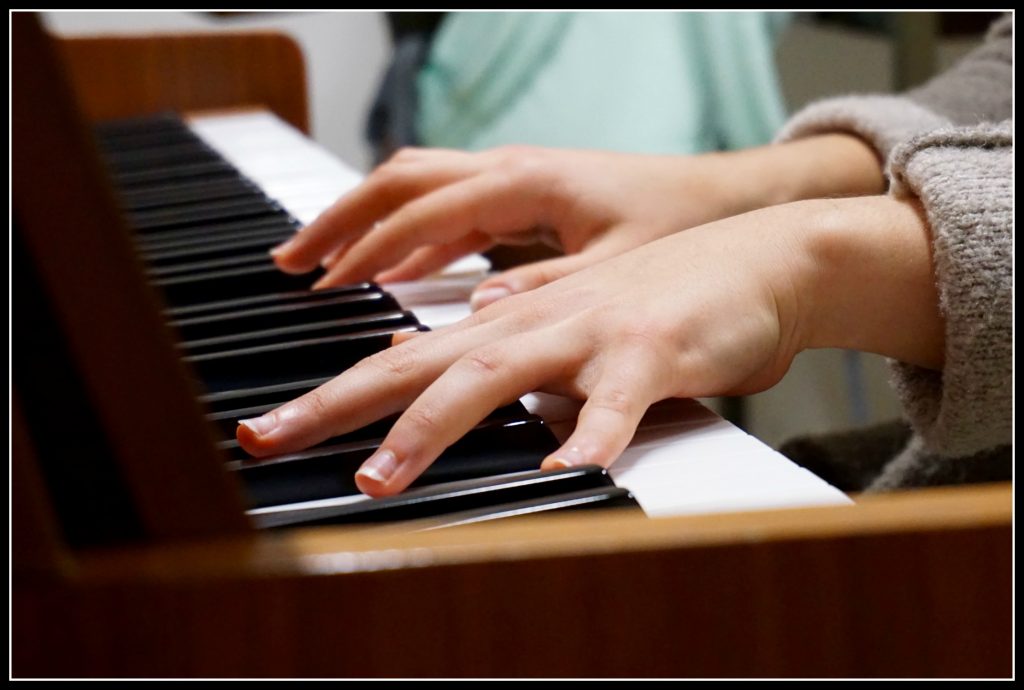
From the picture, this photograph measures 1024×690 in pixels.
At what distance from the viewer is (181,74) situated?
1.26m

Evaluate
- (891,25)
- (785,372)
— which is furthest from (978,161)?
(891,25)

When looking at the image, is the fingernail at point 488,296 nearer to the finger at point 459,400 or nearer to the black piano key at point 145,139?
the finger at point 459,400

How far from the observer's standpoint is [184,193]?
2.79 feet

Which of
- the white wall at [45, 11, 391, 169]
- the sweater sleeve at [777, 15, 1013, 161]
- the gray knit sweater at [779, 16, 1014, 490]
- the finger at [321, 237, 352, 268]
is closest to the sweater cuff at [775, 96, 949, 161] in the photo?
the sweater sleeve at [777, 15, 1013, 161]

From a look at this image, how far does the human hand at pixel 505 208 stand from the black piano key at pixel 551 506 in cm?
29

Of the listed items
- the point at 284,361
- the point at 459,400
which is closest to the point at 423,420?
the point at 459,400

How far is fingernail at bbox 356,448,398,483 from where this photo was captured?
36cm

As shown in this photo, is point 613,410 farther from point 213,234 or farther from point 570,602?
point 213,234

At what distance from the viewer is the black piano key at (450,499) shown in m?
0.33

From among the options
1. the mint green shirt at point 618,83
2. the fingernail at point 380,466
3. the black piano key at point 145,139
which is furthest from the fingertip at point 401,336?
the mint green shirt at point 618,83

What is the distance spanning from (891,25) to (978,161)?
61.0 inches

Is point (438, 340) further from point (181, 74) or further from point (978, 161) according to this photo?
point (181, 74)

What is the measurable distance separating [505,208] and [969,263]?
304mm

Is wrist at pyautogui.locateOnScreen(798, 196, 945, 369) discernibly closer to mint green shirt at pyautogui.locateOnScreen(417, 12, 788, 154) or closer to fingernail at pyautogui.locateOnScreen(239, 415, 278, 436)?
fingernail at pyautogui.locateOnScreen(239, 415, 278, 436)
